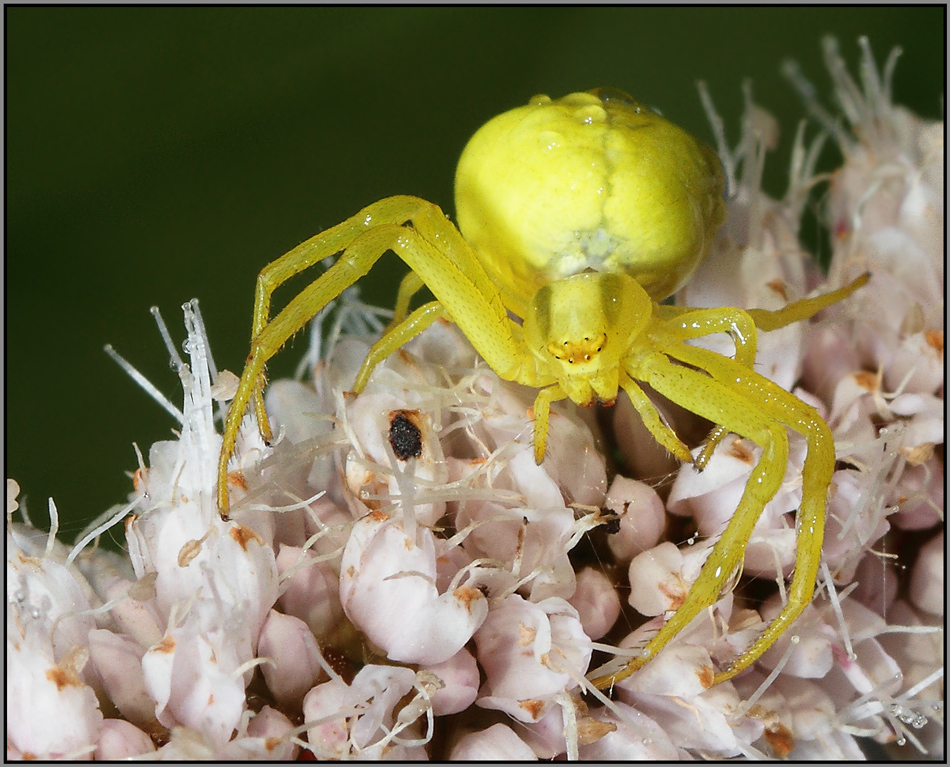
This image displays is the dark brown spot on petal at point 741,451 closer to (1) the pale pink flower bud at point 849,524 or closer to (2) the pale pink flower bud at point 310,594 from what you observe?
(1) the pale pink flower bud at point 849,524

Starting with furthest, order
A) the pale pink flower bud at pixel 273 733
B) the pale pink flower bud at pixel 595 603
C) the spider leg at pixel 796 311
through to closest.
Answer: the spider leg at pixel 796 311
the pale pink flower bud at pixel 595 603
the pale pink flower bud at pixel 273 733

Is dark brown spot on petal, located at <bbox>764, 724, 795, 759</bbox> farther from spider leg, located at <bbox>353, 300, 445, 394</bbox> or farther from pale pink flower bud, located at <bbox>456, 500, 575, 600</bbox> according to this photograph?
spider leg, located at <bbox>353, 300, 445, 394</bbox>

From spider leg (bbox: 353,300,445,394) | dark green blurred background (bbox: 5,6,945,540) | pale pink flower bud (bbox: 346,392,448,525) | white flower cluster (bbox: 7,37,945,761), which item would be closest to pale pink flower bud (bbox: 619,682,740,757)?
white flower cluster (bbox: 7,37,945,761)

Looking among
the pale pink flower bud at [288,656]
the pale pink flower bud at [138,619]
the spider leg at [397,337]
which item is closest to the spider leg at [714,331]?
the spider leg at [397,337]

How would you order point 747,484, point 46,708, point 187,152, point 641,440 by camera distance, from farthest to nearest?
point 187,152, point 641,440, point 747,484, point 46,708

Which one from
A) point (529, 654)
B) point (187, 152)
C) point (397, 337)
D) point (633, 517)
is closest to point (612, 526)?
point (633, 517)

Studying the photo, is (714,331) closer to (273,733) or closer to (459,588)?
(459,588)

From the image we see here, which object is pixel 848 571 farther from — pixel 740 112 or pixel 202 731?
pixel 740 112

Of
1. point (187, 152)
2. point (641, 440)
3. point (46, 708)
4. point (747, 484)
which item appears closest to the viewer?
point (46, 708)
